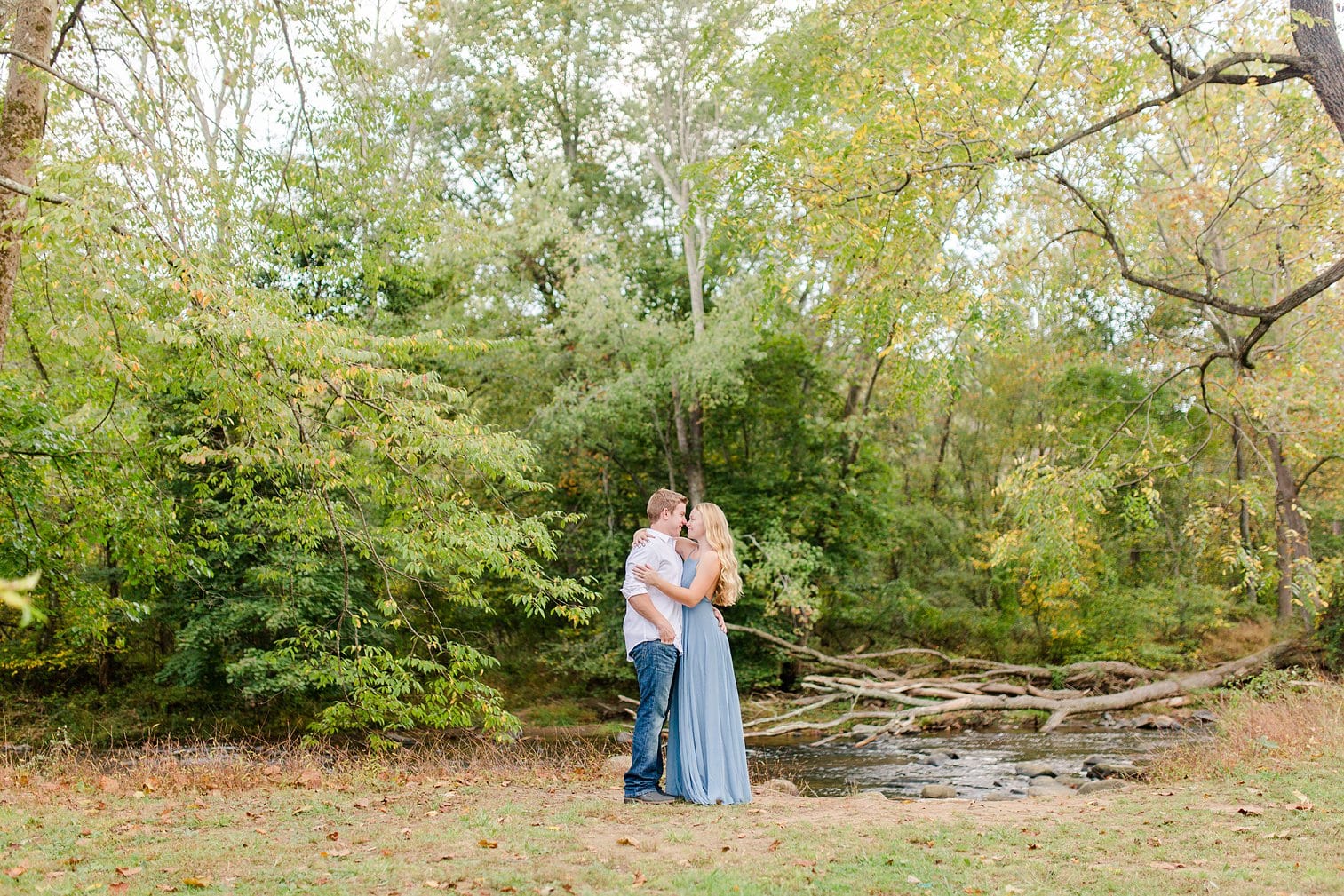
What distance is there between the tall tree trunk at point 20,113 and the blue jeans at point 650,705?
6069mm

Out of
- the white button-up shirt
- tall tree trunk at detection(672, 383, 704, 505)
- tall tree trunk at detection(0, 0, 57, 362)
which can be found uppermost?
tall tree trunk at detection(0, 0, 57, 362)

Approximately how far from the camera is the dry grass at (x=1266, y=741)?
8367mm

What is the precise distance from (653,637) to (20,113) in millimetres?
6976

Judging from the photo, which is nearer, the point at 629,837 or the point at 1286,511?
the point at 629,837

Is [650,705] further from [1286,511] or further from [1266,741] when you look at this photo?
[1286,511]

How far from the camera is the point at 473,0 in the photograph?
76.6 ft

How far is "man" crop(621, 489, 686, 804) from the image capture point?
6785 millimetres

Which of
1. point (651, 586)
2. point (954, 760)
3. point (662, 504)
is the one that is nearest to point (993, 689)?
point (954, 760)

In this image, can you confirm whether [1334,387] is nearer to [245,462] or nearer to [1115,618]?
[1115,618]

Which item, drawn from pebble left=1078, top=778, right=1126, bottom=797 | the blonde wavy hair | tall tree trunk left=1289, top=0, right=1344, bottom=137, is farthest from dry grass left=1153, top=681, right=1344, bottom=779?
tall tree trunk left=1289, top=0, right=1344, bottom=137

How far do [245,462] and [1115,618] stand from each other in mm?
20162

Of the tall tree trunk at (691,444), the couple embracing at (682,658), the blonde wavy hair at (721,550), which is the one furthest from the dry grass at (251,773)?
the tall tree trunk at (691,444)

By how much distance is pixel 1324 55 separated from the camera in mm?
9312

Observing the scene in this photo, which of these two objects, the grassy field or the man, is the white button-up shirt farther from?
the grassy field
